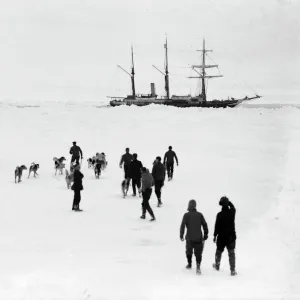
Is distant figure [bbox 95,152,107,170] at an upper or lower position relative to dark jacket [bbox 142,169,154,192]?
lower

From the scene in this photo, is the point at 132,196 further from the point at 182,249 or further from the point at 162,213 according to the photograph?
the point at 182,249

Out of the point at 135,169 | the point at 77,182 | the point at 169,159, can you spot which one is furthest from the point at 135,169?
the point at 169,159

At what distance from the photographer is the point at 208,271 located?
9695 millimetres

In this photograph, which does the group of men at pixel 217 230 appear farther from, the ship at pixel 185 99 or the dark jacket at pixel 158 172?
the ship at pixel 185 99

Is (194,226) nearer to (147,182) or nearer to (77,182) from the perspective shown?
(147,182)

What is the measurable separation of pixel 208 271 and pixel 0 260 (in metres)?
3.78

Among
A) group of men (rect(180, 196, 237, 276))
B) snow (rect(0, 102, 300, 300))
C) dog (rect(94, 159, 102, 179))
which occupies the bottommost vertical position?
snow (rect(0, 102, 300, 300))

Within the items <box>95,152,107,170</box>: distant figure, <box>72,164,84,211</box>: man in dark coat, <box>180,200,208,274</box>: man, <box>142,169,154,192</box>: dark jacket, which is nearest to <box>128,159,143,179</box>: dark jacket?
<box>72,164,84,211</box>: man in dark coat

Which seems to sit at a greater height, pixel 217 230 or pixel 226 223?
pixel 226 223

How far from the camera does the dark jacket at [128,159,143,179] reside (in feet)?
53.5

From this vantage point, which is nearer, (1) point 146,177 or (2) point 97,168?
(1) point 146,177

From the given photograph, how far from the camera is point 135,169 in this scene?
16.4 meters

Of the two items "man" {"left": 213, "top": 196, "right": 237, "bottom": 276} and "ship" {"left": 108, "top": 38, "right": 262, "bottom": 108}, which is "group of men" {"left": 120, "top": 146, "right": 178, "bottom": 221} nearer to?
"man" {"left": 213, "top": 196, "right": 237, "bottom": 276}

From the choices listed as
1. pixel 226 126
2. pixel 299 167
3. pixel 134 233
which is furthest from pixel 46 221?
pixel 226 126
